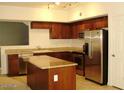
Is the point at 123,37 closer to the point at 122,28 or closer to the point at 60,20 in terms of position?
the point at 122,28

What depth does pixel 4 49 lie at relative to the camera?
283 inches

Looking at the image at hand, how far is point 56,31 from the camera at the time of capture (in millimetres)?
7816

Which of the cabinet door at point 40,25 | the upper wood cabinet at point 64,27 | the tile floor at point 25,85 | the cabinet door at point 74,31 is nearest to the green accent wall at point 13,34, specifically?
the cabinet door at point 40,25

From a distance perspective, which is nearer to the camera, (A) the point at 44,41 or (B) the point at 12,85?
(B) the point at 12,85

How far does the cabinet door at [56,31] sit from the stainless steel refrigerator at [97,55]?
2.09m

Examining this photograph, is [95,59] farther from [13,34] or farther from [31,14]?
[13,34]

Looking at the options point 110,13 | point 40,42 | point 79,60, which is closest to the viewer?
point 110,13

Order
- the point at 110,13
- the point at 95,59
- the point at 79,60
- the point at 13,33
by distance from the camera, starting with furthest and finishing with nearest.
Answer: the point at 13,33
the point at 79,60
the point at 95,59
the point at 110,13

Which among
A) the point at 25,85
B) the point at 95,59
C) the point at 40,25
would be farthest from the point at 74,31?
the point at 25,85

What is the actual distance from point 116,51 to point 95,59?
2.45ft

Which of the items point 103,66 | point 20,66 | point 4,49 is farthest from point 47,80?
point 4,49

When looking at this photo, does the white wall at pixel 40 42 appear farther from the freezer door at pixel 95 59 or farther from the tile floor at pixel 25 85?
the freezer door at pixel 95 59

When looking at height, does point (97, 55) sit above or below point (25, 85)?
above

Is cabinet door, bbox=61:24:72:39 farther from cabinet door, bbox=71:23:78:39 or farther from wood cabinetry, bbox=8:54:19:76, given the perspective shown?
wood cabinetry, bbox=8:54:19:76
